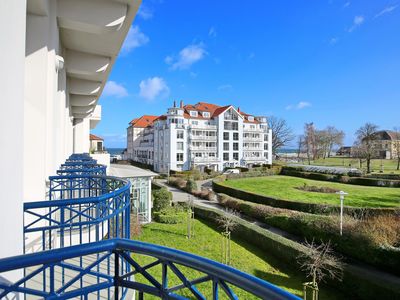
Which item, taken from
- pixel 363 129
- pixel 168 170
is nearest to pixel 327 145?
pixel 363 129

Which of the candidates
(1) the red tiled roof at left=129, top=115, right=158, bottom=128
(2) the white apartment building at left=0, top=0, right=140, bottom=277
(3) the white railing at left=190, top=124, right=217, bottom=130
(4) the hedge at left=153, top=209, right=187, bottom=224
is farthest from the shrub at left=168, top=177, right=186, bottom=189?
(1) the red tiled roof at left=129, top=115, right=158, bottom=128

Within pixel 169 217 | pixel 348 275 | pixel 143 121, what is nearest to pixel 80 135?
pixel 169 217

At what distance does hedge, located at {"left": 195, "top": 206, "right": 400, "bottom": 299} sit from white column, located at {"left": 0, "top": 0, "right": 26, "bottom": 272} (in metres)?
11.2

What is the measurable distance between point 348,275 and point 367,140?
43214 mm

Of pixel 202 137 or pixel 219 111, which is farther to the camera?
pixel 219 111

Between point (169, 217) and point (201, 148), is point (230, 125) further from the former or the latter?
point (169, 217)

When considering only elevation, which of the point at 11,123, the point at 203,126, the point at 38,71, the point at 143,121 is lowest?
the point at 11,123

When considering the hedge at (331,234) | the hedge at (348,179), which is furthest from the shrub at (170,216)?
the hedge at (348,179)

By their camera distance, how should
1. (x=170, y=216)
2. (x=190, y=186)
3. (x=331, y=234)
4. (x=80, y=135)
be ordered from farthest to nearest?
1. (x=190, y=186)
2. (x=170, y=216)
3. (x=80, y=135)
4. (x=331, y=234)

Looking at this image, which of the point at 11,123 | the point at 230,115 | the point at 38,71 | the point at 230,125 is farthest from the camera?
the point at 230,125

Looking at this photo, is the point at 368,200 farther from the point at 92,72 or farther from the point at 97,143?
the point at 97,143

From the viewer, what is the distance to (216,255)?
510 inches

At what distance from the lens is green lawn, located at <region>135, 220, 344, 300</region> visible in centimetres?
1005

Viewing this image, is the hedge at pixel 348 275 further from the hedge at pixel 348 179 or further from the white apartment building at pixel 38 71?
the hedge at pixel 348 179
